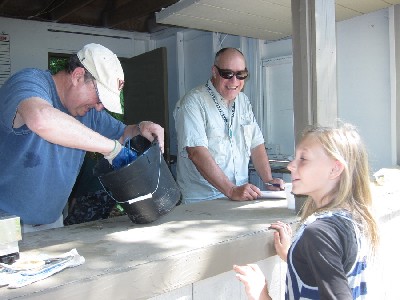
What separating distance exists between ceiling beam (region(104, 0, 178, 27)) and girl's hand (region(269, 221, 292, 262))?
3.71 metres

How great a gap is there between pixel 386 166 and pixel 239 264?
272 centimetres

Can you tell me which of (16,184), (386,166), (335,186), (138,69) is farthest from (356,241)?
(138,69)

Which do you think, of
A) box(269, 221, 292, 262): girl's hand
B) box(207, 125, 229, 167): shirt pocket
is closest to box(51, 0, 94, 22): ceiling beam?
box(207, 125, 229, 167): shirt pocket

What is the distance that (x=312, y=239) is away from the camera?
1.24 m

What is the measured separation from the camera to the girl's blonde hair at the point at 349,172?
144 cm

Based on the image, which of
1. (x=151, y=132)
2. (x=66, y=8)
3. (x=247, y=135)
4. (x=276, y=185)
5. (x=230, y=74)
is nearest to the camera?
(x=151, y=132)

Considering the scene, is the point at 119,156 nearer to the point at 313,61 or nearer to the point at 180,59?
the point at 313,61

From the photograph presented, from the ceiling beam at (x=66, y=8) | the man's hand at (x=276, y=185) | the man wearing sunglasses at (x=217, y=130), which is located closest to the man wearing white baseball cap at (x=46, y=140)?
the man wearing sunglasses at (x=217, y=130)

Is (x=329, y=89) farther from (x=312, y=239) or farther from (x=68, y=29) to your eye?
(x=68, y=29)

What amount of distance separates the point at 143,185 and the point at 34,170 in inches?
29.9

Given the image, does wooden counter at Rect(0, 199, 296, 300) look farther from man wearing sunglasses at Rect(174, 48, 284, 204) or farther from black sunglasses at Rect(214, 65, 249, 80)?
black sunglasses at Rect(214, 65, 249, 80)

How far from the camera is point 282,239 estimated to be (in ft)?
5.62

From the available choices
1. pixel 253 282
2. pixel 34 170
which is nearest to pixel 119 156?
pixel 34 170

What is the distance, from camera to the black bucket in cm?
162
